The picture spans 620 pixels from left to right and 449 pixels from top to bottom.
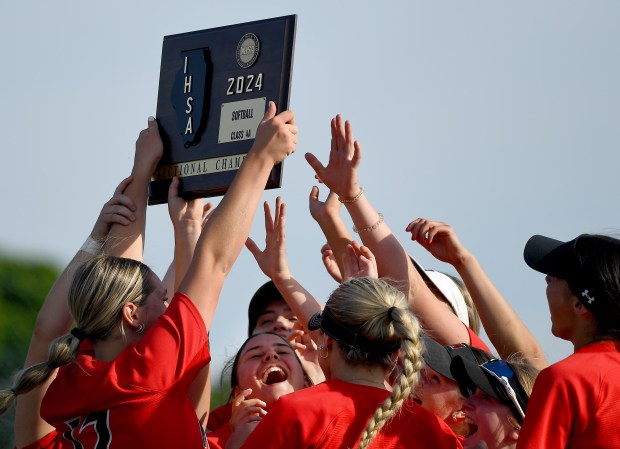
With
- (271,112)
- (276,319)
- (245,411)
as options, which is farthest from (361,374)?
(276,319)

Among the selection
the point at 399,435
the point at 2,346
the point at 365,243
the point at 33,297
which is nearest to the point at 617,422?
the point at 399,435

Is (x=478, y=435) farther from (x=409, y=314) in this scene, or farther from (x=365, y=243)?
(x=365, y=243)

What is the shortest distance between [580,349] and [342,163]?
2.07m

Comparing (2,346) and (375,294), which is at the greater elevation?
(375,294)

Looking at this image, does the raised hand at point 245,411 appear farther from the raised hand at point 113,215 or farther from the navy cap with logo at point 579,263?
the navy cap with logo at point 579,263

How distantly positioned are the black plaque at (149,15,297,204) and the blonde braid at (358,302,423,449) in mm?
1681

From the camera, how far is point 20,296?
30.7 metres

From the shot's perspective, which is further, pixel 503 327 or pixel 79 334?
pixel 503 327

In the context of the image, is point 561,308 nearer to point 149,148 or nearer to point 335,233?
point 335,233

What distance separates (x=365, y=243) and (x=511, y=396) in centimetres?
137

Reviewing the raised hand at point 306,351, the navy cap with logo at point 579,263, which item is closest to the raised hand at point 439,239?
the raised hand at point 306,351

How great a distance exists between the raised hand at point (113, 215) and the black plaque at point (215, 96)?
1.00ft

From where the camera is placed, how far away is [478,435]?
5160mm

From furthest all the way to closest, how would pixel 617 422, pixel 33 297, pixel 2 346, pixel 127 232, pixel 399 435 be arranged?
1. pixel 33 297
2. pixel 2 346
3. pixel 127 232
4. pixel 399 435
5. pixel 617 422
